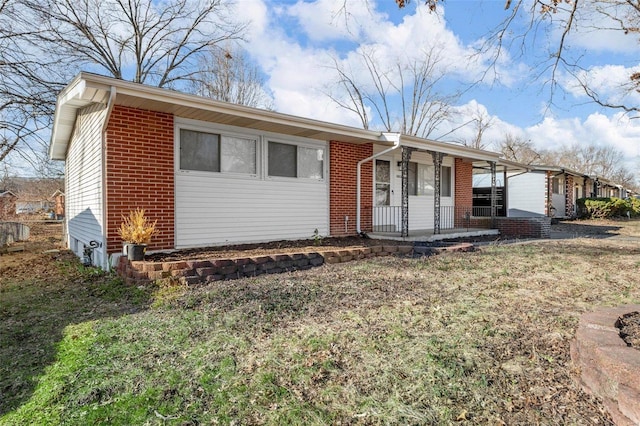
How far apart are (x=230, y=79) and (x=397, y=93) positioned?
551 inches

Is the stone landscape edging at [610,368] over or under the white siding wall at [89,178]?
under

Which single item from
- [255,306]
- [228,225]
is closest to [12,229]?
[228,225]

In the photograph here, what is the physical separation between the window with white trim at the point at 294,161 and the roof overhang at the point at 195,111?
0.32m

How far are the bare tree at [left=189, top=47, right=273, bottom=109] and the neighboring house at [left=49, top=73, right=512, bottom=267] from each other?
11780 mm

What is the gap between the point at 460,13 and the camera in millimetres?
5266

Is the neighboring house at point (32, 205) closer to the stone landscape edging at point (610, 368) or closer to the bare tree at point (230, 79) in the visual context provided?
the bare tree at point (230, 79)

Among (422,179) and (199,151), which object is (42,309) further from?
(422,179)

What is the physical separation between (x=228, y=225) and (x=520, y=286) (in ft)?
16.5

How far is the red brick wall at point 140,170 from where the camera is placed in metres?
5.80

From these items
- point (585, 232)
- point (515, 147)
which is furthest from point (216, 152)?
point (515, 147)

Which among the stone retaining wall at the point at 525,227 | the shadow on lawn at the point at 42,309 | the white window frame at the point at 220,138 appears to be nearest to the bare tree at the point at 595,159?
the stone retaining wall at the point at 525,227

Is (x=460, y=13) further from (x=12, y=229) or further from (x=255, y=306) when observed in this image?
(x=12, y=229)

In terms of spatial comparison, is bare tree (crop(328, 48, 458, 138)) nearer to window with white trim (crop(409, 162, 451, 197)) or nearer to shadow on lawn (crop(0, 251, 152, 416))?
window with white trim (crop(409, 162, 451, 197))

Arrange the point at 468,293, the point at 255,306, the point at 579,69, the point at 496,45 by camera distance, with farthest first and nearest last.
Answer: the point at 579,69, the point at 496,45, the point at 468,293, the point at 255,306
